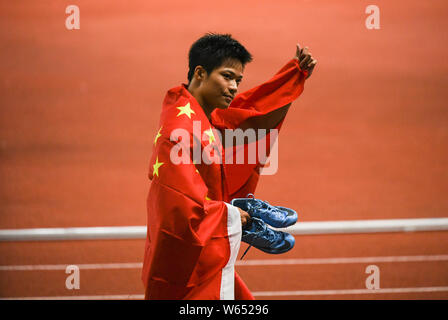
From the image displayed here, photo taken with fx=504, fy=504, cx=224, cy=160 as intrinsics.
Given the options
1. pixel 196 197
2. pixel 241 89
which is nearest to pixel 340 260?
pixel 196 197

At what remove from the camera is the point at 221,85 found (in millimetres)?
2053

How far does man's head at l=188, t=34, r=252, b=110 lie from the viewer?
2.06 metres

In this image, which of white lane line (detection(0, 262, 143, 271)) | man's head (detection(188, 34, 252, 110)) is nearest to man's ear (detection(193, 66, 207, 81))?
man's head (detection(188, 34, 252, 110))

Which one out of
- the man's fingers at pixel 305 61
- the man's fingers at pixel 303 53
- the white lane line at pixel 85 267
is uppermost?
the man's fingers at pixel 303 53

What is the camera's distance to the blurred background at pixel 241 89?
13.3 ft

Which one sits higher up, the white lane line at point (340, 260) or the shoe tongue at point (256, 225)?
the shoe tongue at point (256, 225)

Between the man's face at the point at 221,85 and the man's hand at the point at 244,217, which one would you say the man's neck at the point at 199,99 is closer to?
the man's face at the point at 221,85

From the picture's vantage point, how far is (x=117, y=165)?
5.46m

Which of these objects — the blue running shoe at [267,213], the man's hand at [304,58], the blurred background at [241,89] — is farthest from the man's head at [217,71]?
the blurred background at [241,89]

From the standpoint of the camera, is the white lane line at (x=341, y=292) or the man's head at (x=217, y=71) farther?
the white lane line at (x=341, y=292)

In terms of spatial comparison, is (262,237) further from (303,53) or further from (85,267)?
(85,267)

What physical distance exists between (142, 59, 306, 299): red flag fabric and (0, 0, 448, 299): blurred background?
1.82m

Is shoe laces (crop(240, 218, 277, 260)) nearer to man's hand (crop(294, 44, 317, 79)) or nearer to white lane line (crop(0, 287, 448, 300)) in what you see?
man's hand (crop(294, 44, 317, 79))

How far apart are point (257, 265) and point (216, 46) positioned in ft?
7.07
